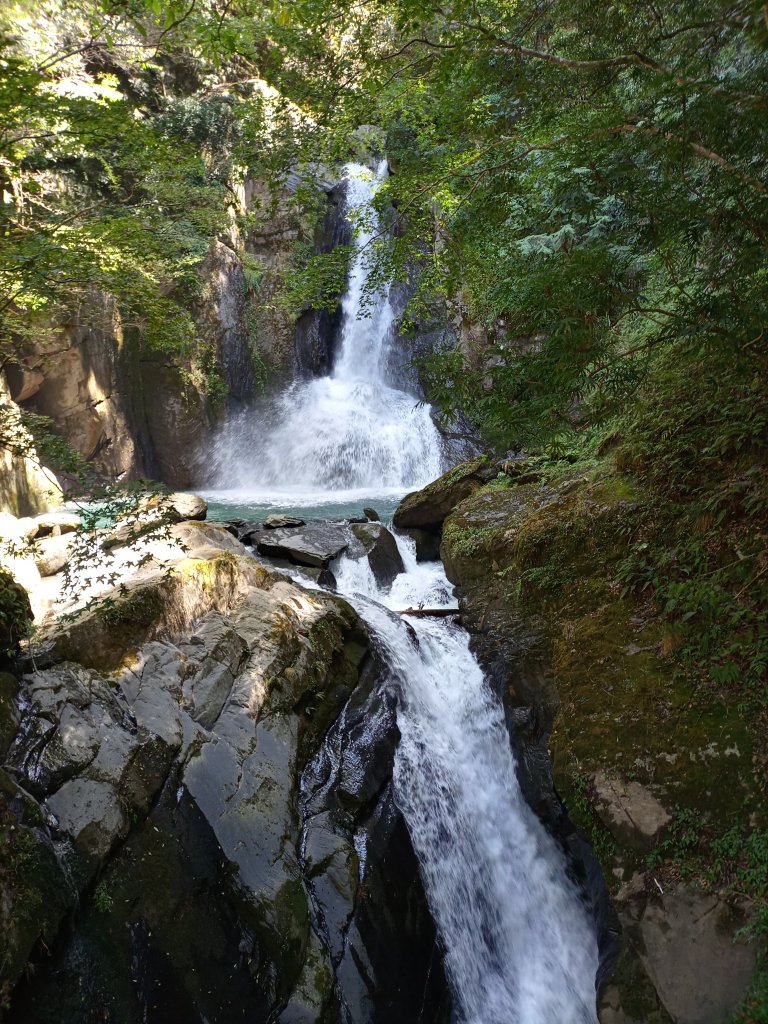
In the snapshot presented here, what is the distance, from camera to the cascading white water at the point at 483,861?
3.97m

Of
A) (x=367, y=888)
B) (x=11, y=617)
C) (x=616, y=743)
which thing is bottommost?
(x=367, y=888)

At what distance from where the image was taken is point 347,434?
16016 mm

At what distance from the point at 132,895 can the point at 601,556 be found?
442 cm

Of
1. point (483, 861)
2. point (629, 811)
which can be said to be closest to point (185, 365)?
point (483, 861)

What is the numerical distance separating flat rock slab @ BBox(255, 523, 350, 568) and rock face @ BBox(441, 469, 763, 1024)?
2.79 meters

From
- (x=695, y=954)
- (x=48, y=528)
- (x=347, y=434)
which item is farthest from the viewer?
(x=347, y=434)

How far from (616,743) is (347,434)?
13070 millimetres

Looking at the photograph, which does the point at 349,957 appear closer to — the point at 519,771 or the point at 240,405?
the point at 519,771

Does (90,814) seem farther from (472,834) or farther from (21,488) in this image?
(21,488)

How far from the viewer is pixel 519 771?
4.98m

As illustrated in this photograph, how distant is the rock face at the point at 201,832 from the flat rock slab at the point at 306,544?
3.15 metres

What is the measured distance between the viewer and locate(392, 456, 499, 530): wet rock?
30.4 ft

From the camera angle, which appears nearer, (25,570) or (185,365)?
(25,570)

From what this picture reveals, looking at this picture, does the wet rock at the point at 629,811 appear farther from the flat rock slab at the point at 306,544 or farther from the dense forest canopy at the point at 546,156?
the flat rock slab at the point at 306,544
